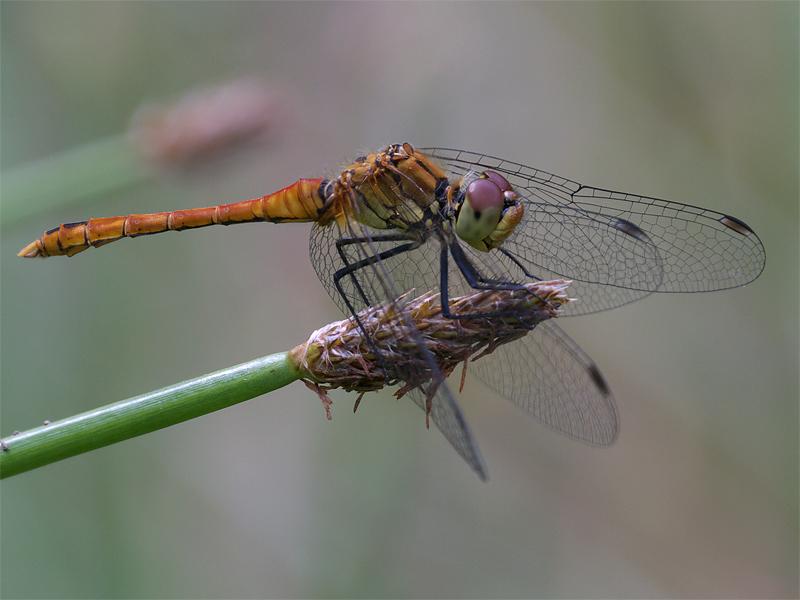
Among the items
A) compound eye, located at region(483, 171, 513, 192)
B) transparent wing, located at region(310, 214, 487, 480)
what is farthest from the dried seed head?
compound eye, located at region(483, 171, 513, 192)

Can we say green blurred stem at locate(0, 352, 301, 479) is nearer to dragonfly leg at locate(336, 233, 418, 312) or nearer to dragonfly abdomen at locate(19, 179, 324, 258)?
dragonfly leg at locate(336, 233, 418, 312)

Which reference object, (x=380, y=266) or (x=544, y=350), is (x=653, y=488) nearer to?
(x=544, y=350)

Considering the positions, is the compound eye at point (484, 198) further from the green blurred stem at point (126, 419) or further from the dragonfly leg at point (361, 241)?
the green blurred stem at point (126, 419)

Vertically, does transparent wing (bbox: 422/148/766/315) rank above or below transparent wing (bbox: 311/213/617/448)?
above

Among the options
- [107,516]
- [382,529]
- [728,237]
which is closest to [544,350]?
[728,237]

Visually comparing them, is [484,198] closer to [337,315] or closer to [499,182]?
[499,182]

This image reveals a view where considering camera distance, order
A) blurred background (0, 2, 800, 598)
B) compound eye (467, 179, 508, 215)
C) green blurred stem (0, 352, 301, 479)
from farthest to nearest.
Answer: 1. blurred background (0, 2, 800, 598)
2. compound eye (467, 179, 508, 215)
3. green blurred stem (0, 352, 301, 479)

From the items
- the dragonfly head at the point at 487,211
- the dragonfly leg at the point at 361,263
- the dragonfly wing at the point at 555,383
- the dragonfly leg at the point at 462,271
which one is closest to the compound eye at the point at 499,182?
the dragonfly head at the point at 487,211
